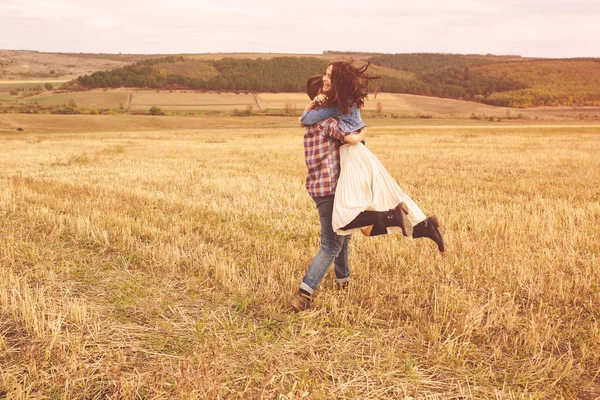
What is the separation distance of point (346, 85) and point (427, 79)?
133347 mm

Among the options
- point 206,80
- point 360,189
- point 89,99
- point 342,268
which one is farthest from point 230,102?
point 360,189

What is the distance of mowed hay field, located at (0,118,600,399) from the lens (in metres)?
3.16

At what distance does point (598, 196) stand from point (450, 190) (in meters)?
3.30

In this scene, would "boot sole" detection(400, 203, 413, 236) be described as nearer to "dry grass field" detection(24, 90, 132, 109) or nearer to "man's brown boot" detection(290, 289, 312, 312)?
"man's brown boot" detection(290, 289, 312, 312)

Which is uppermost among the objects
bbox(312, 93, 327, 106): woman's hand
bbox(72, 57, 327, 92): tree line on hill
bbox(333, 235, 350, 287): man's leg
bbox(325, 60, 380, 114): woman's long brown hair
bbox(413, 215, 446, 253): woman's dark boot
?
bbox(72, 57, 327, 92): tree line on hill

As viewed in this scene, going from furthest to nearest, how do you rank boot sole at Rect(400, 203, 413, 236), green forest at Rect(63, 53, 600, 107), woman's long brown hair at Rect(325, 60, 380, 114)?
1. green forest at Rect(63, 53, 600, 107)
2. boot sole at Rect(400, 203, 413, 236)
3. woman's long brown hair at Rect(325, 60, 380, 114)

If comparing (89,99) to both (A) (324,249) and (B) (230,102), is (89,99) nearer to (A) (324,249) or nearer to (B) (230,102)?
(B) (230,102)

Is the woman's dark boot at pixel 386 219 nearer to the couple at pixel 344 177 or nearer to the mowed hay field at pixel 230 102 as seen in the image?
the couple at pixel 344 177

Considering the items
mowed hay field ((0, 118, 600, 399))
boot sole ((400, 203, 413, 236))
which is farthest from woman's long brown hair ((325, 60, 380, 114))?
mowed hay field ((0, 118, 600, 399))

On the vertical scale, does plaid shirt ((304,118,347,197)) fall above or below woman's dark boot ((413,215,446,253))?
above

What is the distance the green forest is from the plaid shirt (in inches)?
4309

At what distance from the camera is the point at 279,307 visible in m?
4.35

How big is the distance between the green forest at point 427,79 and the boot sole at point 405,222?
109734 mm

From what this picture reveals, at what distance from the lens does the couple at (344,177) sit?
402 centimetres
